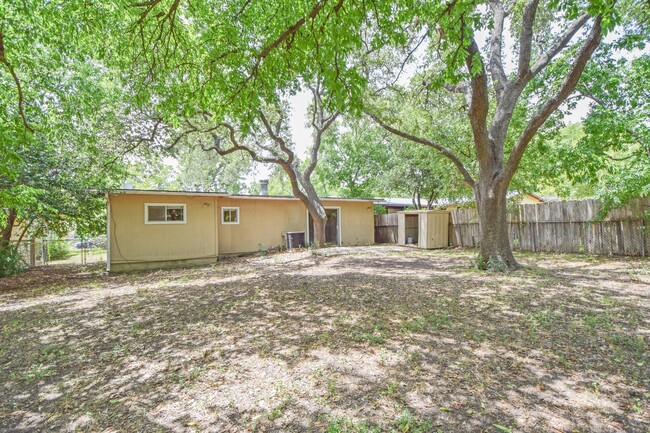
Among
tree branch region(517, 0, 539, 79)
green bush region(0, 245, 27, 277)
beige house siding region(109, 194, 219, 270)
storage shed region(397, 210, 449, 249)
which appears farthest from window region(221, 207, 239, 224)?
tree branch region(517, 0, 539, 79)

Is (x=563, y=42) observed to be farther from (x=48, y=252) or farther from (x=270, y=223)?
(x=48, y=252)

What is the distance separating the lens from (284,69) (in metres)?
4.92

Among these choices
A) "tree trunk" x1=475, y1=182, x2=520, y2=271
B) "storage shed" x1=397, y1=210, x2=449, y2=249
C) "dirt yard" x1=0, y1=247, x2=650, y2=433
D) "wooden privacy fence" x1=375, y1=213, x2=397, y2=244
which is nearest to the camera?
"dirt yard" x1=0, y1=247, x2=650, y2=433

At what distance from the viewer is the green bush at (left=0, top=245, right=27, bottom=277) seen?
345 inches

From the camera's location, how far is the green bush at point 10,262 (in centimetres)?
877

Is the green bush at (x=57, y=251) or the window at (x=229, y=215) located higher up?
the window at (x=229, y=215)

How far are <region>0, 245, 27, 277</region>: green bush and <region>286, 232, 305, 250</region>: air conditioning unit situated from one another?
28.2 ft

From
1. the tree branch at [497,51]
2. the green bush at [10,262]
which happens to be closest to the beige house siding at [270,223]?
the green bush at [10,262]

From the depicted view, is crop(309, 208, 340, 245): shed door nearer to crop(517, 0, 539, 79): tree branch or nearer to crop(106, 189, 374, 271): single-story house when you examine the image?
crop(106, 189, 374, 271): single-story house

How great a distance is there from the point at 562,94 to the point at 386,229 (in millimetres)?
11095

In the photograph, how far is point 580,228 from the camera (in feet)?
30.6

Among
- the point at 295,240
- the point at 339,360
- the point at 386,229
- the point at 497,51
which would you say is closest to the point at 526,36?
the point at 497,51

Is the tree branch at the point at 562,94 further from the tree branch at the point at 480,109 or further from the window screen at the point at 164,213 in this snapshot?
the window screen at the point at 164,213

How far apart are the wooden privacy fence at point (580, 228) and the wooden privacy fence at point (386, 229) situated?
4328mm
